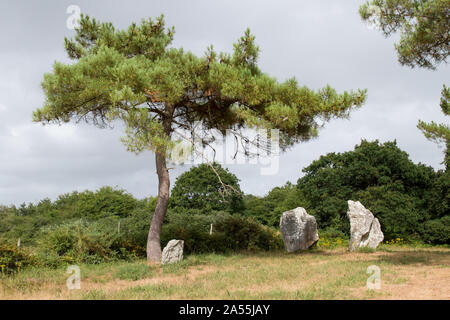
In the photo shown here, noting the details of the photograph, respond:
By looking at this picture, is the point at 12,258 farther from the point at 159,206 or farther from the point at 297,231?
the point at 297,231

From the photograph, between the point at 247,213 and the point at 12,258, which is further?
the point at 247,213

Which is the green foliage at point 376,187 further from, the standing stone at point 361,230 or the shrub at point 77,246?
the shrub at point 77,246

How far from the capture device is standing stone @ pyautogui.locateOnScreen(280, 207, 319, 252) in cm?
1489

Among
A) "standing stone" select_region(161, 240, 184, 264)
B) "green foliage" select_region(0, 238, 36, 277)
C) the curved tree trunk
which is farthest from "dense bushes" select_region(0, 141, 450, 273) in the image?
"standing stone" select_region(161, 240, 184, 264)

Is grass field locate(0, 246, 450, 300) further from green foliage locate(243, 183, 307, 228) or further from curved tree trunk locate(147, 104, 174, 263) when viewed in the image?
green foliage locate(243, 183, 307, 228)

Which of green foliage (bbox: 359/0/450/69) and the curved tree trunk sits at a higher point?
green foliage (bbox: 359/0/450/69)

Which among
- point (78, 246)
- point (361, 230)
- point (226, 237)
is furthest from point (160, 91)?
point (361, 230)

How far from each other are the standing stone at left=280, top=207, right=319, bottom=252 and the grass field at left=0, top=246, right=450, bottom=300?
3.90 metres

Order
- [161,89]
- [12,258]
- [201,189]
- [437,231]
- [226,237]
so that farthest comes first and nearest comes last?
[201,189]
[437,231]
[226,237]
[161,89]
[12,258]

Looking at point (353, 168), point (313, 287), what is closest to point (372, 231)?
point (353, 168)

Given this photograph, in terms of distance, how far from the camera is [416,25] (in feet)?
34.1

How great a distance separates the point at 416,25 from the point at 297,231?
8.60 meters
